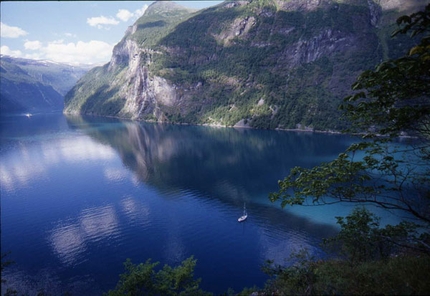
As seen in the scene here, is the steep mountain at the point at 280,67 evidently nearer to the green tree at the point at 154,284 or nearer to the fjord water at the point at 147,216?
the fjord water at the point at 147,216

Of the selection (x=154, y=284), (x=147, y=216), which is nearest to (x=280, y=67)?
(x=147, y=216)

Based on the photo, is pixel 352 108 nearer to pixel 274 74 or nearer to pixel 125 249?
pixel 125 249

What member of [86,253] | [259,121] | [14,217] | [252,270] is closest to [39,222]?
[14,217]

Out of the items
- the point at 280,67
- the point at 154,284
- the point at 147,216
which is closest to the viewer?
the point at 154,284

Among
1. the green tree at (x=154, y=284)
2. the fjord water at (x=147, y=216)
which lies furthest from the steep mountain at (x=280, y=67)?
the green tree at (x=154, y=284)

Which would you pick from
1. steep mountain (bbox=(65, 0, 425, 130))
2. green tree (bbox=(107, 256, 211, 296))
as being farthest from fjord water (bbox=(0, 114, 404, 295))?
steep mountain (bbox=(65, 0, 425, 130))

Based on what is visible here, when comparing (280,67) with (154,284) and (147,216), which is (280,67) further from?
(154,284)
